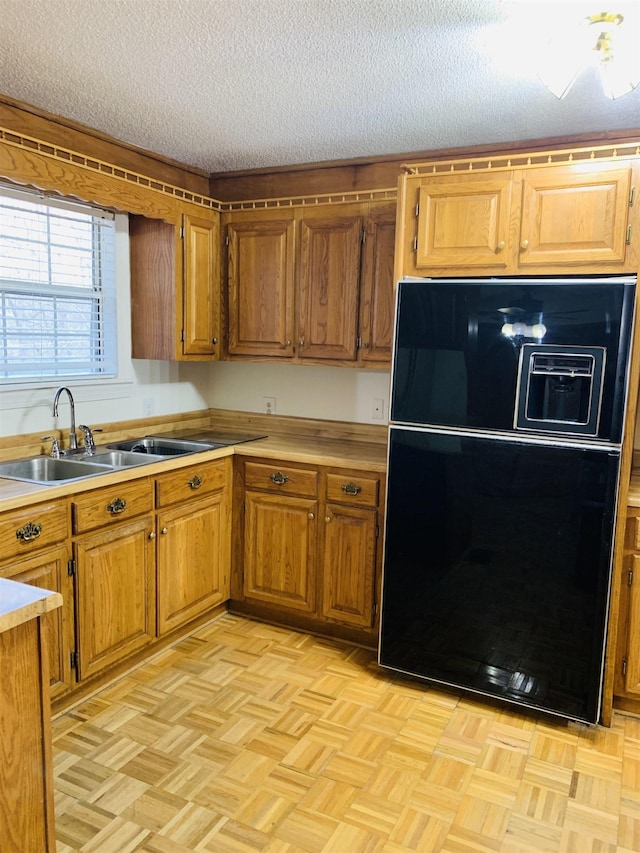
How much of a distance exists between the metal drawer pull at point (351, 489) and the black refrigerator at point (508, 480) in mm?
283

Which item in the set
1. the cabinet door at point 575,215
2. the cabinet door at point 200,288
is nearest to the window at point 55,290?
the cabinet door at point 200,288

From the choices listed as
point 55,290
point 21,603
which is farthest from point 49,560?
point 55,290

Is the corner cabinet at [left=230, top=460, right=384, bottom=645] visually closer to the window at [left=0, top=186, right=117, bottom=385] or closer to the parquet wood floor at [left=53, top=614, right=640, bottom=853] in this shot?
the parquet wood floor at [left=53, top=614, right=640, bottom=853]

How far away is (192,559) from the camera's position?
301 centimetres

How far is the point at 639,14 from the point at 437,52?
1.88 ft

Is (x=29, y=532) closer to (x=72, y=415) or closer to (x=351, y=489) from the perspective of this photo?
(x=72, y=415)

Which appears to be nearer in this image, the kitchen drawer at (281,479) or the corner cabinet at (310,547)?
the corner cabinet at (310,547)

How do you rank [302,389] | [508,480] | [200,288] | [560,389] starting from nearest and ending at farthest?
[560,389] < [508,480] < [200,288] < [302,389]

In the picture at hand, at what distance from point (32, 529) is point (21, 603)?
1.03 meters

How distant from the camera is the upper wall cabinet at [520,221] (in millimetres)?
2275

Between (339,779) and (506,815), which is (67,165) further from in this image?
(506,815)

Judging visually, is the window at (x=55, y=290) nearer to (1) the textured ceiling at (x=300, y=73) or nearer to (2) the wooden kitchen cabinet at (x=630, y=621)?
(1) the textured ceiling at (x=300, y=73)

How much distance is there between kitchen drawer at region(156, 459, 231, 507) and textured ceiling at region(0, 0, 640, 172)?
1526mm

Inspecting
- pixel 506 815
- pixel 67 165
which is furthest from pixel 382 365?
pixel 506 815
